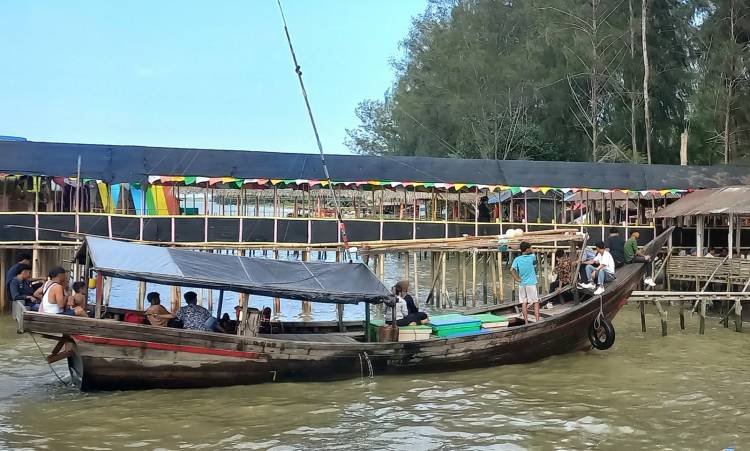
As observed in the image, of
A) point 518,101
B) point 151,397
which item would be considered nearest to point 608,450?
point 151,397

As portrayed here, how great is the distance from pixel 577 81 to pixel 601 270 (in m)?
24.6

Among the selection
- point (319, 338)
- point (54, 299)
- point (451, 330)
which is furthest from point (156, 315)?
point (451, 330)

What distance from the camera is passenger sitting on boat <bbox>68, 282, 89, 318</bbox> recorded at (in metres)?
9.88

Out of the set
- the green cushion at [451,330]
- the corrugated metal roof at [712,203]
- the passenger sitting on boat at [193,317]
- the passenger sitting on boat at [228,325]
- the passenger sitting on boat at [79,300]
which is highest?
the corrugated metal roof at [712,203]

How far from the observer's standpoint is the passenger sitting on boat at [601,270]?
13.5m

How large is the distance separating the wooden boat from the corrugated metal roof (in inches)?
338

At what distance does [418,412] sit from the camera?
955cm

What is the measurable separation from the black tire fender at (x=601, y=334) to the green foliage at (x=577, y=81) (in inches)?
778

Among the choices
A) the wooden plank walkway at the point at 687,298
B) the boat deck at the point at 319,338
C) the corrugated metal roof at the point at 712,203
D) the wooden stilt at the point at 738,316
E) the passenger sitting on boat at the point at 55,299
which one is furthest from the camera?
the corrugated metal roof at the point at 712,203

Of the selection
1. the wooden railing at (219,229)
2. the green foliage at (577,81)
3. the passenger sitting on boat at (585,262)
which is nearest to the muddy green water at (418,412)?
the passenger sitting on boat at (585,262)

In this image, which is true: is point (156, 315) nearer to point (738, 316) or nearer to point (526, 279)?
point (526, 279)

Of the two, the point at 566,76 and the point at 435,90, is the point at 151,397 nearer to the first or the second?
the point at 566,76

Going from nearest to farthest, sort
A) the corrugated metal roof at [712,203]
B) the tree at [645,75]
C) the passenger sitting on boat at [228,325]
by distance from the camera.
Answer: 1. the passenger sitting on boat at [228,325]
2. the corrugated metal roof at [712,203]
3. the tree at [645,75]

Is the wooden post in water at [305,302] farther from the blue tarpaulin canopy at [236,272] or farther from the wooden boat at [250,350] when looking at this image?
the blue tarpaulin canopy at [236,272]
